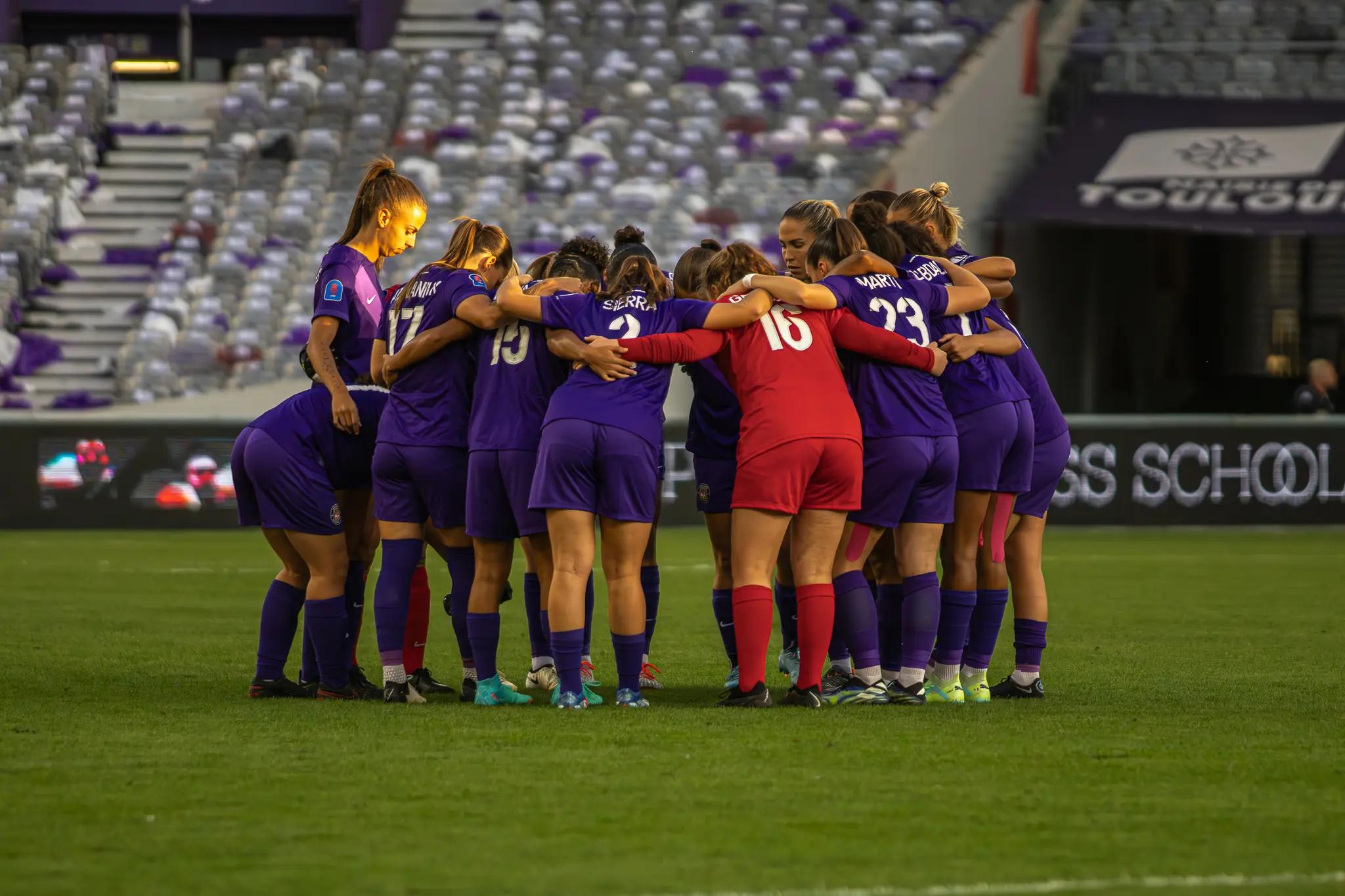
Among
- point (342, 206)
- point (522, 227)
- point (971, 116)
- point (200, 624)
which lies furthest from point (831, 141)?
point (200, 624)

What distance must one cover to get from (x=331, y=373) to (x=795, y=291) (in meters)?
1.84

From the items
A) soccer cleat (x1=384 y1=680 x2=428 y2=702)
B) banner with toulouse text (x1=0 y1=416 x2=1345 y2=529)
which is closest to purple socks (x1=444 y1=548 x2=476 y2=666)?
soccer cleat (x1=384 y1=680 x2=428 y2=702)

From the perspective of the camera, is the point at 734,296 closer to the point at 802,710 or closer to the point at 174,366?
the point at 802,710

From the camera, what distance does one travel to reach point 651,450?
6.72 metres

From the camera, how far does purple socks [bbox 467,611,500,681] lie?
6902 millimetres

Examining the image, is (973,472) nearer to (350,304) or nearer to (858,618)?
(858,618)

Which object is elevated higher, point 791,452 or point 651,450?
point 791,452

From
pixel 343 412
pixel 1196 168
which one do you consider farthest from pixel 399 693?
pixel 1196 168

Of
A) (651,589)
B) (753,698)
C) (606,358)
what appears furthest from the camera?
(651,589)

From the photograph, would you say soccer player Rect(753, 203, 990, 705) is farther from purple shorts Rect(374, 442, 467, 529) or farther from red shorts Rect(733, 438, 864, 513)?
purple shorts Rect(374, 442, 467, 529)

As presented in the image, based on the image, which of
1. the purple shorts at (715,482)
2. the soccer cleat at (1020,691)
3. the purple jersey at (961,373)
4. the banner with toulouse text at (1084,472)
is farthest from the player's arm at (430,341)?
the banner with toulouse text at (1084,472)

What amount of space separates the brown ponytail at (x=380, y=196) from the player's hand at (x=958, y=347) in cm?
208

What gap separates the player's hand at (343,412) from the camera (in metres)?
7.09

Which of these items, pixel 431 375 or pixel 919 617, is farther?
pixel 431 375
